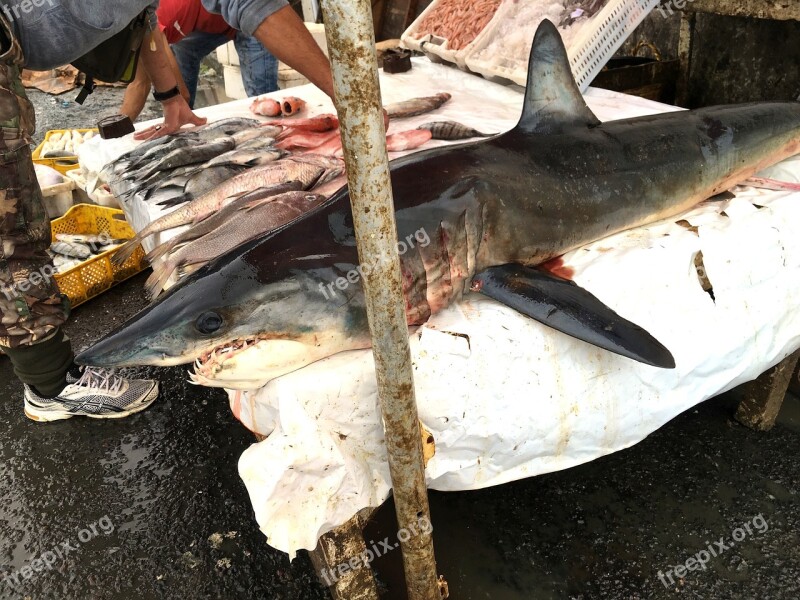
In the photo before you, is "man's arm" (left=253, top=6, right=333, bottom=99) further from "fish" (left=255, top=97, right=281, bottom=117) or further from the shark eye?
the shark eye

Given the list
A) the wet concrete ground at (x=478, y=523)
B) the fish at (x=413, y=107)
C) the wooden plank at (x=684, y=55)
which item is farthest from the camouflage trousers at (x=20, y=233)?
the wooden plank at (x=684, y=55)

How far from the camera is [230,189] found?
3133 mm

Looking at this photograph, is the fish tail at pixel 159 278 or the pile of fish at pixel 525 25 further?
the pile of fish at pixel 525 25

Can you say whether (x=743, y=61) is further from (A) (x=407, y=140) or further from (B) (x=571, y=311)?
(B) (x=571, y=311)

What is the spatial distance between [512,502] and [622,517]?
17.3 inches

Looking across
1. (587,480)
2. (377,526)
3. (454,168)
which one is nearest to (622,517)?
(587,480)

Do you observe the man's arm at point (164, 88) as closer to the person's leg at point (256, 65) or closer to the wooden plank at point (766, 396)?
the person's leg at point (256, 65)

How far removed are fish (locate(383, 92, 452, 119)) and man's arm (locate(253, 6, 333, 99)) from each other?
0.70 meters

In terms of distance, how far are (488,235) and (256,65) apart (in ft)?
16.3

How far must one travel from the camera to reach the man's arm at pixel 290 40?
3.45 metres

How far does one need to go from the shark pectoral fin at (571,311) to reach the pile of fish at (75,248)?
329 centimetres

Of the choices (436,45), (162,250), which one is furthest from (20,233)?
(436,45)

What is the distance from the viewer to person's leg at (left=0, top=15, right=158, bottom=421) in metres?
2.58

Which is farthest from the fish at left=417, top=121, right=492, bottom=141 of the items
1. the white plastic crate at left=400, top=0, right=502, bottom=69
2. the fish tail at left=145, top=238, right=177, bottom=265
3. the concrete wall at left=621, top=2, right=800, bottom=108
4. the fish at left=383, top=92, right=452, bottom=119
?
the concrete wall at left=621, top=2, right=800, bottom=108
